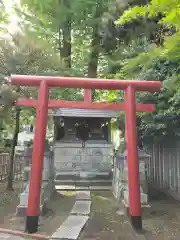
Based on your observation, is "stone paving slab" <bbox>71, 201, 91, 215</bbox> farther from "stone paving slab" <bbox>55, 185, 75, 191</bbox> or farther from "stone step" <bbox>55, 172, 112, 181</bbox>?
"stone step" <bbox>55, 172, 112, 181</bbox>

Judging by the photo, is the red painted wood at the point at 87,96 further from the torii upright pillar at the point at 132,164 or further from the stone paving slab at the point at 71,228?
the stone paving slab at the point at 71,228

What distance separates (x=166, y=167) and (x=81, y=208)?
4.57 meters

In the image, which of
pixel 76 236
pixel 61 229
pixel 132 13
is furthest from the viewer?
pixel 61 229

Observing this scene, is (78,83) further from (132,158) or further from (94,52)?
(94,52)

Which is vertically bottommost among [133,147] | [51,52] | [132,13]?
[133,147]

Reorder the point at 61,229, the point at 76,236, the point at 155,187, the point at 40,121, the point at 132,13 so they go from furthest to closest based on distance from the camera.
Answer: the point at 155,187 < the point at 40,121 < the point at 61,229 < the point at 76,236 < the point at 132,13

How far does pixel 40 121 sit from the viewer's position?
20.0 ft

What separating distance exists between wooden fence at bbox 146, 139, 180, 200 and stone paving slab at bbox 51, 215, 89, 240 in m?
4.05

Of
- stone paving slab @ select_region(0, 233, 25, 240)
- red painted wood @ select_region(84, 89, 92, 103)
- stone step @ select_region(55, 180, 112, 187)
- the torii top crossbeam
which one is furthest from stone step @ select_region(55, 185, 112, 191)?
the torii top crossbeam

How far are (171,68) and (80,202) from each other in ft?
16.7

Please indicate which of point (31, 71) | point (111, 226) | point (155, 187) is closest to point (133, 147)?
point (111, 226)

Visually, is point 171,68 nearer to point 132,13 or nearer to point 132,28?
point 132,28

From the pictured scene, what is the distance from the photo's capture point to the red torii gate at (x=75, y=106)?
5773 millimetres

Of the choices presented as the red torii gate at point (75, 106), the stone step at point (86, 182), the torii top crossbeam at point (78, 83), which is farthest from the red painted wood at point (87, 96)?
the stone step at point (86, 182)
